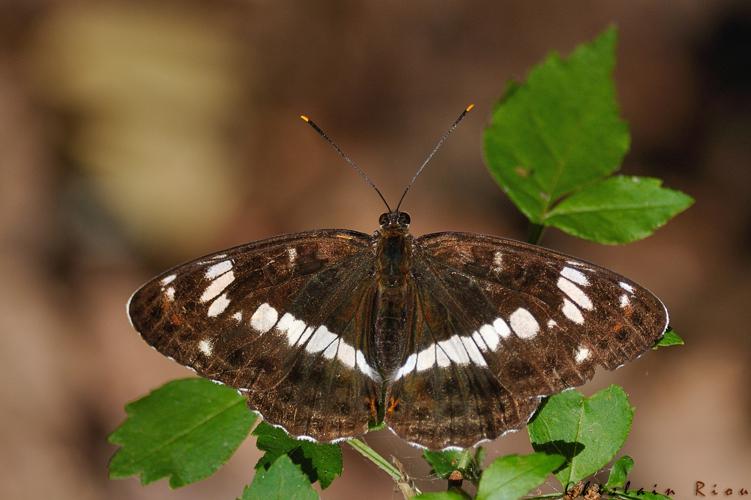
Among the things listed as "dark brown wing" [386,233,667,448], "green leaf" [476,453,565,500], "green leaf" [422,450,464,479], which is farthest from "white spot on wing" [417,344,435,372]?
"green leaf" [476,453,565,500]

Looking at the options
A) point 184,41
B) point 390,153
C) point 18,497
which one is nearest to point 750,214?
point 390,153

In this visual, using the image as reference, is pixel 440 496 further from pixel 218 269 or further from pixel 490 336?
pixel 218 269

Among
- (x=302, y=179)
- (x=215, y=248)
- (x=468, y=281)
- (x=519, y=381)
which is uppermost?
(x=302, y=179)

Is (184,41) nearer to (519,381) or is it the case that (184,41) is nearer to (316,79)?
(316,79)

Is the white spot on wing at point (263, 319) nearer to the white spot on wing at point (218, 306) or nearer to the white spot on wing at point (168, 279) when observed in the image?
the white spot on wing at point (218, 306)

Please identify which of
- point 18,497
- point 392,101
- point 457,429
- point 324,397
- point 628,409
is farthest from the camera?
point 392,101

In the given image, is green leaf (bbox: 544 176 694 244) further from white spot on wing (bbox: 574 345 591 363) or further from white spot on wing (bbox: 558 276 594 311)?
white spot on wing (bbox: 574 345 591 363)

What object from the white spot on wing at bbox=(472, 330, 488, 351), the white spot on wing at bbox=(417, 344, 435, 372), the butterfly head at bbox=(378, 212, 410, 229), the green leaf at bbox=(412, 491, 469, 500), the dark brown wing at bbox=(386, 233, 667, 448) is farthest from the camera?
the butterfly head at bbox=(378, 212, 410, 229)
